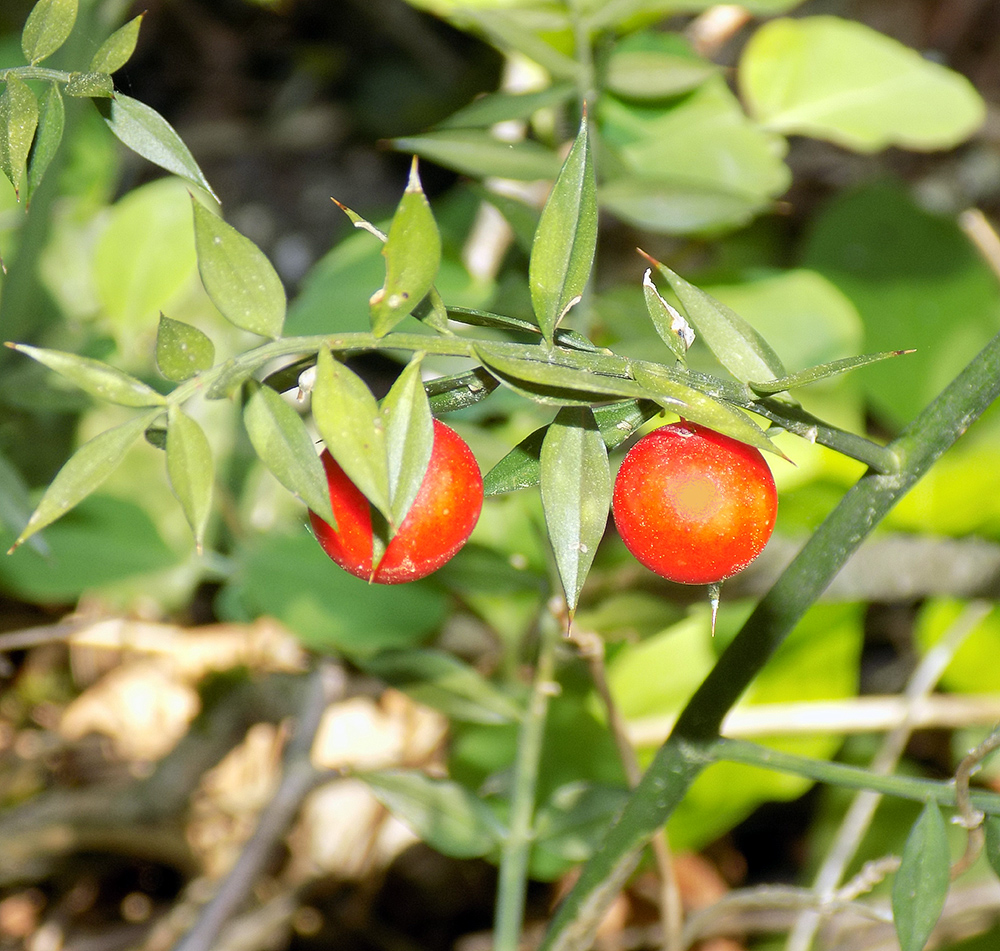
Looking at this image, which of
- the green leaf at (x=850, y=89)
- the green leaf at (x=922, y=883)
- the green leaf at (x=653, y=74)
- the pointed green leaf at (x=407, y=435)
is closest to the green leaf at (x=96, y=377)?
the pointed green leaf at (x=407, y=435)

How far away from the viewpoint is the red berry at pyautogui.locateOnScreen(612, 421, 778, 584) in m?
0.48

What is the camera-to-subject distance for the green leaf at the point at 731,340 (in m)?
0.51

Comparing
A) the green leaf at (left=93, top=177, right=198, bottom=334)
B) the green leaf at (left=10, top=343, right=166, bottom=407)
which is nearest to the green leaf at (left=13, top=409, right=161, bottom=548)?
the green leaf at (left=10, top=343, right=166, bottom=407)

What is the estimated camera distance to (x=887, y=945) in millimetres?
1188

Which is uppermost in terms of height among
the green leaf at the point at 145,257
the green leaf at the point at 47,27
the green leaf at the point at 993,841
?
the green leaf at the point at 47,27

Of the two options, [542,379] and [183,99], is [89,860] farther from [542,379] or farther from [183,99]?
[183,99]

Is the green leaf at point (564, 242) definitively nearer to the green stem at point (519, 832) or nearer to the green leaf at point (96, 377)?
the green leaf at point (96, 377)

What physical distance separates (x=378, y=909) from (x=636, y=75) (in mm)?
1359

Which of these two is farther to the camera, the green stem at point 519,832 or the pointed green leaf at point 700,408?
the green stem at point 519,832

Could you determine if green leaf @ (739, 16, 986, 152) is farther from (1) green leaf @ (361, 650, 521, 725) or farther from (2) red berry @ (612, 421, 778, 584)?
(2) red berry @ (612, 421, 778, 584)

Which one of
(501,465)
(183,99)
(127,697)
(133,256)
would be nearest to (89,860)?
(127,697)

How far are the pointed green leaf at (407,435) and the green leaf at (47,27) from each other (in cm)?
28

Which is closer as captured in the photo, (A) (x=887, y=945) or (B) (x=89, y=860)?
(A) (x=887, y=945)

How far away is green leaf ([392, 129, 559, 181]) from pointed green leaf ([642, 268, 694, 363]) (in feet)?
1.35
